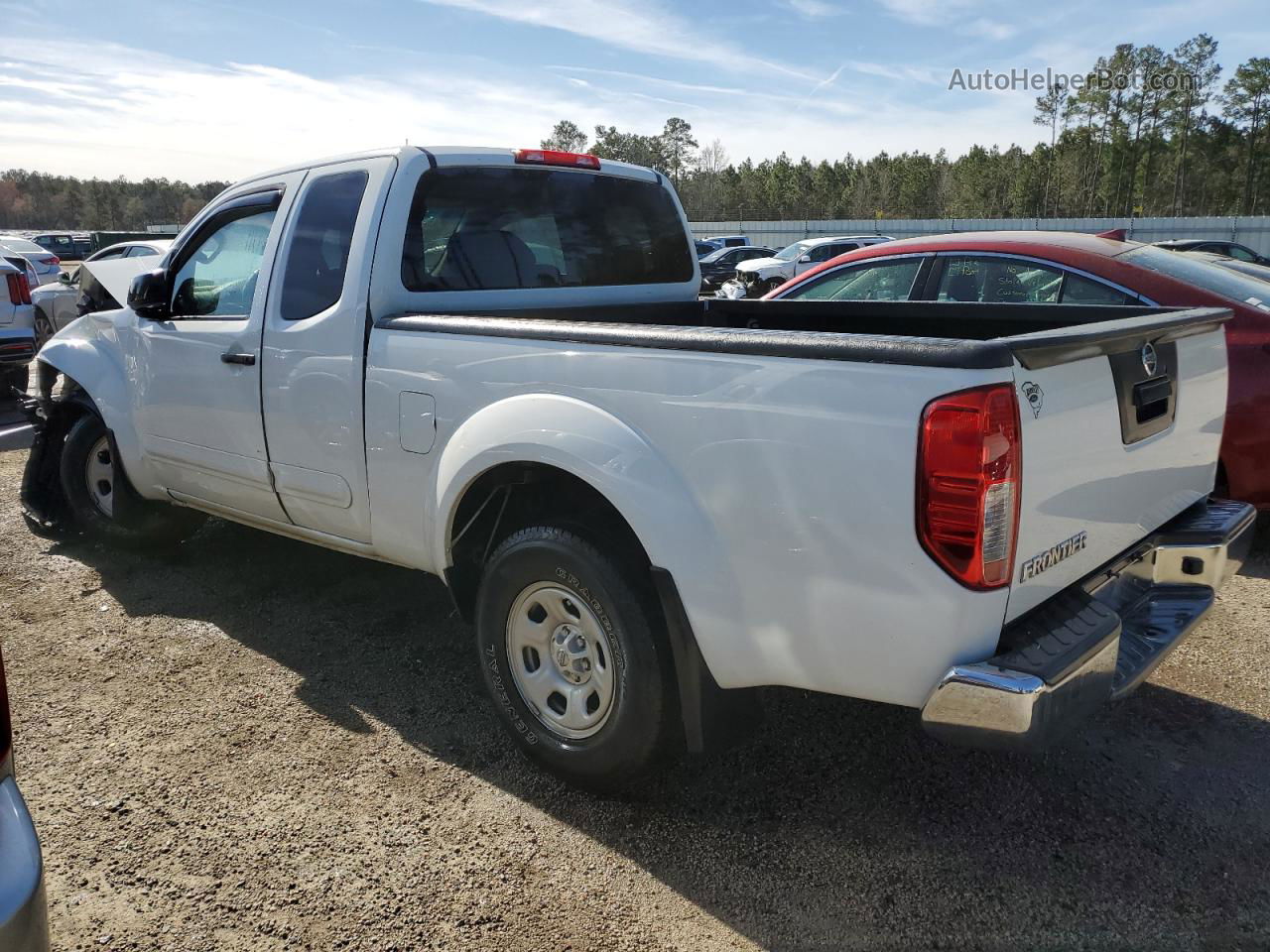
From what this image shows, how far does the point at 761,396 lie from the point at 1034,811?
1640 millimetres

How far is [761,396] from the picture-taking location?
2279 millimetres

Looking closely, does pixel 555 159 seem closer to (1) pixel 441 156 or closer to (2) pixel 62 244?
(1) pixel 441 156

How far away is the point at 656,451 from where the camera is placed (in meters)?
2.51

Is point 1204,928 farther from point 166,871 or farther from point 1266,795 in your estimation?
point 166,871

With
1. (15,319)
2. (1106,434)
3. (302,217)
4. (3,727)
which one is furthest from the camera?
(15,319)

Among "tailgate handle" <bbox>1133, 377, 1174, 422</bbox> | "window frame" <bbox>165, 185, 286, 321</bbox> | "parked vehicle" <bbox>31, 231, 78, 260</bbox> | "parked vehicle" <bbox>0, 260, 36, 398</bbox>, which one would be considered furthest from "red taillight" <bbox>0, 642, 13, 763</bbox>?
"parked vehicle" <bbox>31, 231, 78, 260</bbox>

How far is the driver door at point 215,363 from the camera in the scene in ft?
13.2

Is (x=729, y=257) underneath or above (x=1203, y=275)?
above

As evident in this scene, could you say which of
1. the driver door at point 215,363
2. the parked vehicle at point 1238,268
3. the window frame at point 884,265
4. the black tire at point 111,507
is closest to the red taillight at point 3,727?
the driver door at point 215,363

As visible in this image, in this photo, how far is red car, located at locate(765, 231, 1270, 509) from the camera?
455 cm

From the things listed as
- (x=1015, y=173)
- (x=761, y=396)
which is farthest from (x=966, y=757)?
(x=1015, y=173)

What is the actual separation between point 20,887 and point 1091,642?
2227 mm

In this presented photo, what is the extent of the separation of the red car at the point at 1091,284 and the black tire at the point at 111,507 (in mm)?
3865

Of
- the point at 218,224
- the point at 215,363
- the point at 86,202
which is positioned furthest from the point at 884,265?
the point at 86,202
